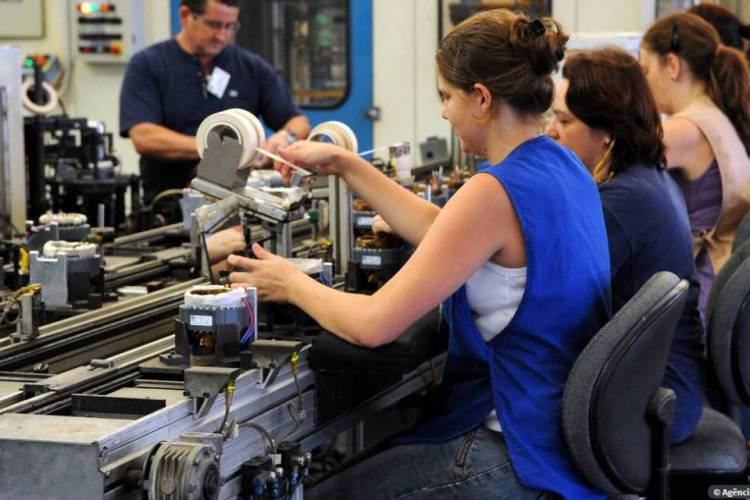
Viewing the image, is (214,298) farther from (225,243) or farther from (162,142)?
(162,142)

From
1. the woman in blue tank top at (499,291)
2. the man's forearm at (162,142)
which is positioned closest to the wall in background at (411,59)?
the man's forearm at (162,142)

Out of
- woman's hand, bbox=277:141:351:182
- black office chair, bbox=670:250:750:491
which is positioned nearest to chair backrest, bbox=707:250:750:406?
black office chair, bbox=670:250:750:491

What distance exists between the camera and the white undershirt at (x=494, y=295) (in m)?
1.83

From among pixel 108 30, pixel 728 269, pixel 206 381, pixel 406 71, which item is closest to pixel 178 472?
pixel 206 381

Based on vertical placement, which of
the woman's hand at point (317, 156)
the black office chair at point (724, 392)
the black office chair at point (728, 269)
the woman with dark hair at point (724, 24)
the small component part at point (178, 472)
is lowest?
the black office chair at point (724, 392)

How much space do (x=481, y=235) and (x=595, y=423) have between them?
330mm

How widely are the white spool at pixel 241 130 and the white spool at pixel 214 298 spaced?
14.8 inches

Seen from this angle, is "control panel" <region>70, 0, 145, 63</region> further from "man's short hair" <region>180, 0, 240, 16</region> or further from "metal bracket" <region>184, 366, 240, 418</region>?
"metal bracket" <region>184, 366, 240, 418</region>

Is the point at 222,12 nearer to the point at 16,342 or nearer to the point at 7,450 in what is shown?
the point at 16,342

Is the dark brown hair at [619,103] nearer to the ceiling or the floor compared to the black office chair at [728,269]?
nearer to the ceiling

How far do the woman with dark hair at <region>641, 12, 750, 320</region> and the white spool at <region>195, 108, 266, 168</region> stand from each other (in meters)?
1.34

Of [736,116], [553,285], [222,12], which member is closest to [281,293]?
[553,285]

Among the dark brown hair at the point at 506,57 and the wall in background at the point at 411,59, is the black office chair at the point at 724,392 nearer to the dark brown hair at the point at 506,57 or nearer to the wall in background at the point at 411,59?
the dark brown hair at the point at 506,57

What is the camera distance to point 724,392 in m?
2.42
